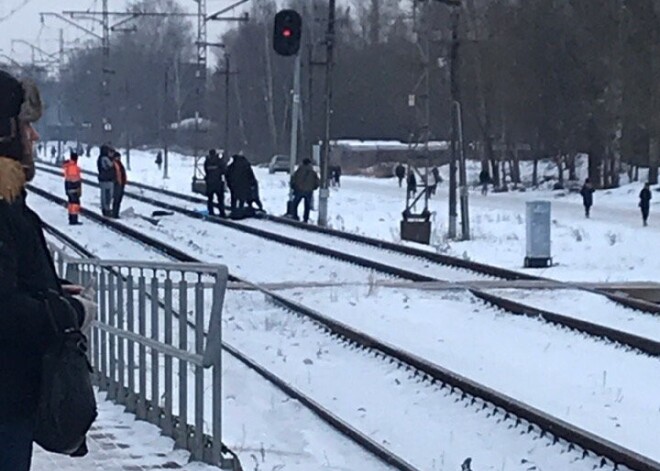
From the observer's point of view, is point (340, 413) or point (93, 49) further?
point (93, 49)

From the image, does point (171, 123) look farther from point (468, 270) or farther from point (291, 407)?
point (291, 407)

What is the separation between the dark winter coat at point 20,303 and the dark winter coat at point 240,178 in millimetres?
31731

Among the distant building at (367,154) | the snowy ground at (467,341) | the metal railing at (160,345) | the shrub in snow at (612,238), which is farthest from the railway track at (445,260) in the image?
the distant building at (367,154)

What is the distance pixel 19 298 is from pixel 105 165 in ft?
101

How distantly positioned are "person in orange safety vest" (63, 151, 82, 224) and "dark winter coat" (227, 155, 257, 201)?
3929 millimetres

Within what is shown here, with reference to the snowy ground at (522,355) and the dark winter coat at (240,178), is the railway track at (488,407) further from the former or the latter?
the dark winter coat at (240,178)

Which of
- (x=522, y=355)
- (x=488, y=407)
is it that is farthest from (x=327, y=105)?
(x=488, y=407)

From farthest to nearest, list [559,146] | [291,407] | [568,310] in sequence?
[559,146]
[568,310]
[291,407]

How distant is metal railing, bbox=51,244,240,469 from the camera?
8242mm

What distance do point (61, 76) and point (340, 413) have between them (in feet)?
304

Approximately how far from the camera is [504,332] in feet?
54.0

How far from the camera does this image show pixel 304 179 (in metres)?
36.3

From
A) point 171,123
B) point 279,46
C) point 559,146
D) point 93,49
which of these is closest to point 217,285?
point 279,46

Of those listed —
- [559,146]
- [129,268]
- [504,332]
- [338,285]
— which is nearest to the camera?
[129,268]
